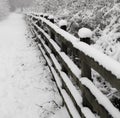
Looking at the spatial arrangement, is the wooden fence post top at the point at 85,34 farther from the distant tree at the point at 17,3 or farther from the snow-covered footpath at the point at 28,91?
the distant tree at the point at 17,3

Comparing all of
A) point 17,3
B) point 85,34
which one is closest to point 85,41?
point 85,34

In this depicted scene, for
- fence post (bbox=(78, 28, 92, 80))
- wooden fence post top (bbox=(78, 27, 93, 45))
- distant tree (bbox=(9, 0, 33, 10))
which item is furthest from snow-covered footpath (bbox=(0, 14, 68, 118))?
distant tree (bbox=(9, 0, 33, 10))

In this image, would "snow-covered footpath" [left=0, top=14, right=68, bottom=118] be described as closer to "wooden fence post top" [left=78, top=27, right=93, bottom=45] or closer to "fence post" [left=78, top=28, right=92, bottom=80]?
"fence post" [left=78, top=28, right=92, bottom=80]

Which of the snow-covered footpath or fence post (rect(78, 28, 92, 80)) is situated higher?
fence post (rect(78, 28, 92, 80))

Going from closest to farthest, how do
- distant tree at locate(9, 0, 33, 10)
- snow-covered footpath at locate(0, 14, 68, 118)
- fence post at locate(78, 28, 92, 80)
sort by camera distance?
fence post at locate(78, 28, 92, 80) → snow-covered footpath at locate(0, 14, 68, 118) → distant tree at locate(9, 0, 33, 10)

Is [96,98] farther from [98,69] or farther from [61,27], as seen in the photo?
[61,27]

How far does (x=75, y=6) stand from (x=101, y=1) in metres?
2.99

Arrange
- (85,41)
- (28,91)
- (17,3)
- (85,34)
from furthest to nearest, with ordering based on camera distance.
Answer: (17,3) → (28,91) → (85,41) → (85,34)

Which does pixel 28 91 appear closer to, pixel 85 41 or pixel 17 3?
pixel 85 41

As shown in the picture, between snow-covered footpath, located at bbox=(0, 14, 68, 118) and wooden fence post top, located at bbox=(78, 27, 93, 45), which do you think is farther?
snow-covered footpath, located at bbox=(0, 14, 68, 118)

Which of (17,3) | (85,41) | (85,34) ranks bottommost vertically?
(85,41)

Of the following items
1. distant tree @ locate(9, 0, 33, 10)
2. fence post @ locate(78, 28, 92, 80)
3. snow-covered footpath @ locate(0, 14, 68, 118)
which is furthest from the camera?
distant tree @ locate(9, 0, 33, 10)

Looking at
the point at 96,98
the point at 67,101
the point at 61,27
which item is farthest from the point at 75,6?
the point at 96,98

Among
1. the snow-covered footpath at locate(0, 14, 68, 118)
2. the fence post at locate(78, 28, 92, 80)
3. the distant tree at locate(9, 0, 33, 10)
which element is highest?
the distant tree at locate(9, 0, 33, 10)
